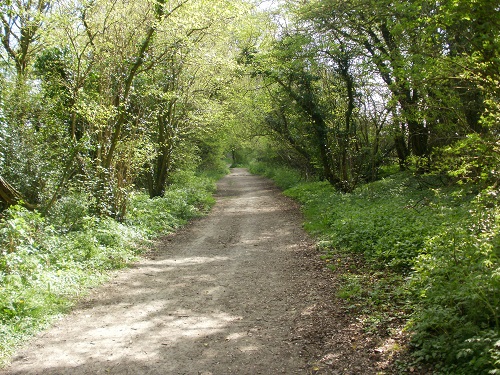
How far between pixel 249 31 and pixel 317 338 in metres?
18.6

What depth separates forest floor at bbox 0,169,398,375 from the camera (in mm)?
4877

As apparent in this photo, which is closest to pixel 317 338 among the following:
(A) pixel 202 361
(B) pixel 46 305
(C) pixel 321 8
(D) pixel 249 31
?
(A) pixel 202 361

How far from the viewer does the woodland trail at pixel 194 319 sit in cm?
495

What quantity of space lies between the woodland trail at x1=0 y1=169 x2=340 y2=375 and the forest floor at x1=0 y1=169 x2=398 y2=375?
15mm

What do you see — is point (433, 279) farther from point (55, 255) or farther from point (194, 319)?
point (55, 255)

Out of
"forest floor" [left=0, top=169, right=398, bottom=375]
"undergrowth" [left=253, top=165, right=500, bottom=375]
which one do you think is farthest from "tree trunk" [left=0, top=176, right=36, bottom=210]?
"undergrowth" [left=253, top=165, right=500, bottom=375]

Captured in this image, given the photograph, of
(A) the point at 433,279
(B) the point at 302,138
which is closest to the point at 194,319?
(A) the point at 433,279

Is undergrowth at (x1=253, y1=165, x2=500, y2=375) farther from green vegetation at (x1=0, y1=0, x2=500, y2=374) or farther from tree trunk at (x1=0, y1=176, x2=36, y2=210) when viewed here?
tree trunk at (x1=0, y1=176, x2=36, y2=210)

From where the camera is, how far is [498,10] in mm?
7172

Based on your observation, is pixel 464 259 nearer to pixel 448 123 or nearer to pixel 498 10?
pixel 498 10

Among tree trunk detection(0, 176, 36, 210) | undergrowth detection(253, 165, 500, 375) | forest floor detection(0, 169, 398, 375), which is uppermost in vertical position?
tree trunk detection(0, 176, 36, 210)

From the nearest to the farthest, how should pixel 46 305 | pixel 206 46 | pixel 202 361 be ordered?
1. pixel 202 361
2. pixel 46 305
3. pixel 206 46

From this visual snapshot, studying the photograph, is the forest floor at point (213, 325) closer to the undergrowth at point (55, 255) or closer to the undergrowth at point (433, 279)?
the undergrowth at point (55, 255)

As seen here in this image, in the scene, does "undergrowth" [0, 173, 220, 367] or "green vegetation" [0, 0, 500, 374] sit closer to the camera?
"green vegetation" [0, 0, 500, 374]
